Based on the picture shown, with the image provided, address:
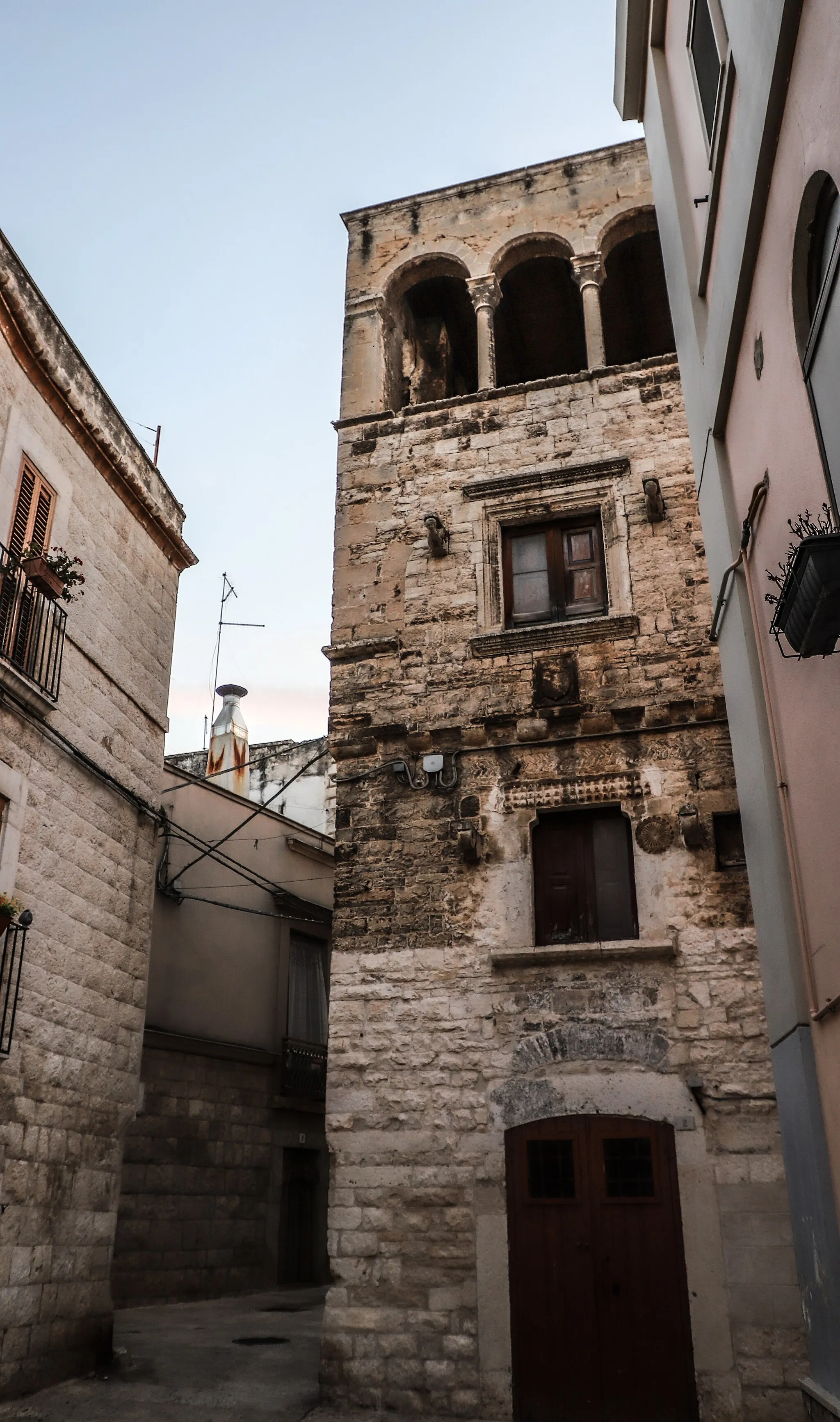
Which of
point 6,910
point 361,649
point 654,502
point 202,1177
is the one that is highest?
point 654,502

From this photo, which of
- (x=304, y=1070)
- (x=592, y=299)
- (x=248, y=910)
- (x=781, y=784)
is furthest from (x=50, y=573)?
(x=304, y=1070)

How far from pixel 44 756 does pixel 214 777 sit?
11827 millimetres

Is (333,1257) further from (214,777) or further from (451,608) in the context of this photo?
(214,777)

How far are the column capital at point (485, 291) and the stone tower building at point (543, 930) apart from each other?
0.13 ft

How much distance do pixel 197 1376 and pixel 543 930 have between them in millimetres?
4517

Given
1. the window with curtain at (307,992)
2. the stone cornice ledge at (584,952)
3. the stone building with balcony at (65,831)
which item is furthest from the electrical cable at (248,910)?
the stone cornice ledge at (584,952)

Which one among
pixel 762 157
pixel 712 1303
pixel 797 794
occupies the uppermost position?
pixel 762 157

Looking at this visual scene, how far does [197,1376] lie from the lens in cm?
877

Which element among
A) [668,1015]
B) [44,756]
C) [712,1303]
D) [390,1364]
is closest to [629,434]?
[668,1015]

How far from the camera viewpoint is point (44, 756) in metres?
8.92

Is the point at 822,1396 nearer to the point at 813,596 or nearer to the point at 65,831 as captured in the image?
the point at 813,596

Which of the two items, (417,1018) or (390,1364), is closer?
(390,1364)

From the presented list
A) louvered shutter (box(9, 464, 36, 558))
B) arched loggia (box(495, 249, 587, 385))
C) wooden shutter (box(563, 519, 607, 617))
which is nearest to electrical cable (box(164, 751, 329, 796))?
wooden shutter (box(563, 519, 607, 617))

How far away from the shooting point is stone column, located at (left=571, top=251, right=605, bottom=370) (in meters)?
11.5
